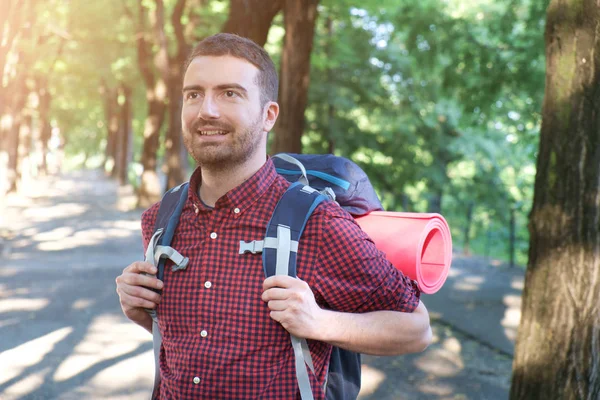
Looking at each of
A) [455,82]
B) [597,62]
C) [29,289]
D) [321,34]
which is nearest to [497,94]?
[455,82]

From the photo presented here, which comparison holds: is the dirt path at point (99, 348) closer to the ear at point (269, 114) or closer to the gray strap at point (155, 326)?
the gray strap at point (155, 326)

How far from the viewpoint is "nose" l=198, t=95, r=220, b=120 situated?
235 centimetres

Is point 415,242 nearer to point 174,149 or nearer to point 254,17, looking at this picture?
point 254,17

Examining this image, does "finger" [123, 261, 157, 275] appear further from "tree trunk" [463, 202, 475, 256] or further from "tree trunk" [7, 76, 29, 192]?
"tree trunk" [7, 76, 29, 192]

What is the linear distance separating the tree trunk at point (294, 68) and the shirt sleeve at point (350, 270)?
7.77 metres

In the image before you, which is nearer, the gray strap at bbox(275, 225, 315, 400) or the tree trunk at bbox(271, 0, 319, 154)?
the gray strap at bbox(275, 225, 315, 400)

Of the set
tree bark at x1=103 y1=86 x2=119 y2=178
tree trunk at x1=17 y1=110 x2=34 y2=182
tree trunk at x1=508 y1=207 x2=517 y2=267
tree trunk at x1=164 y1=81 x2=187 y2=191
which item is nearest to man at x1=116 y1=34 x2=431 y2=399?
tree trunk at x1=508 y1=207 x2=517 y2=267

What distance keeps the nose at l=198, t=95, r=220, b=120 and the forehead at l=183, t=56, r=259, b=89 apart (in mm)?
51

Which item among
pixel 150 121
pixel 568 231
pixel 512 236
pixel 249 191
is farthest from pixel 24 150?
pixel 249 191

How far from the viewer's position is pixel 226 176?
8.11 feet

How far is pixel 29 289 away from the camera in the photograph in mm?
10555

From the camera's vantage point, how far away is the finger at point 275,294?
2.17m

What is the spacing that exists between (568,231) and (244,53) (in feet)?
8.88

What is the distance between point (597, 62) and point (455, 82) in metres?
8.50
